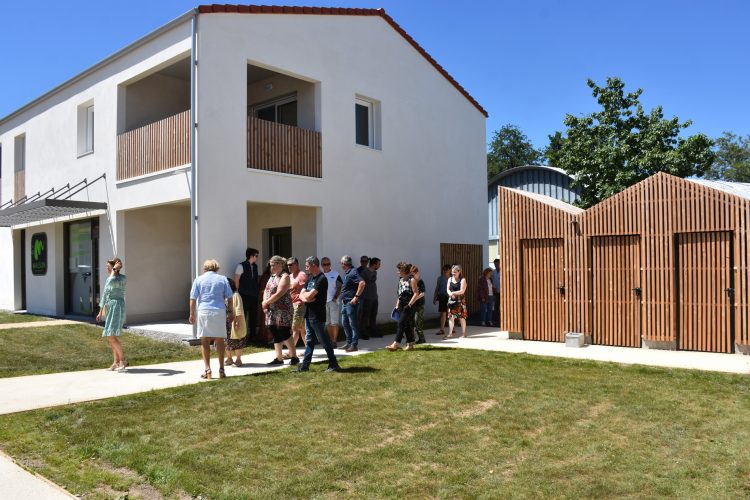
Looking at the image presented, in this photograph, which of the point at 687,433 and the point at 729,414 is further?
the point at 729,414

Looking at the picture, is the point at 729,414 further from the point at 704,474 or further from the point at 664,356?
the point at 664,356

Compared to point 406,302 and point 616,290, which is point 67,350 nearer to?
point 406,302

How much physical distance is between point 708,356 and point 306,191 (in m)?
8.78

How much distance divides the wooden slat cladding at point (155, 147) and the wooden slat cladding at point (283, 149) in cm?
136

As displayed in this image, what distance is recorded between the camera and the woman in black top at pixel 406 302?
1098 centimetres

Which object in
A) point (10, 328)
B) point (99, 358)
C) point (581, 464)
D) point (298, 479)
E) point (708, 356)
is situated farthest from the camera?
point (10, 328)

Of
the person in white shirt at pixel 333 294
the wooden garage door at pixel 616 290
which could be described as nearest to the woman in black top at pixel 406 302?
the person in white shirt at pixel 333 294

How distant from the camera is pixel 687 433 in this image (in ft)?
19.5

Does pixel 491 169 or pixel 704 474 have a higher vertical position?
pixel 491 169

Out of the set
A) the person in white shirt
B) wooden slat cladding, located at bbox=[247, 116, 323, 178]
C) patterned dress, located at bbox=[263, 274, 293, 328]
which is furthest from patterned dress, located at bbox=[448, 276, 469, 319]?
patterned dress, located at bbox=[263, 274, 293, 328]

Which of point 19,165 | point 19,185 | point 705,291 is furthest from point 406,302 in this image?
point 19,165

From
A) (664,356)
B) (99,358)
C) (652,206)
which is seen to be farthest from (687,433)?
(99,358)

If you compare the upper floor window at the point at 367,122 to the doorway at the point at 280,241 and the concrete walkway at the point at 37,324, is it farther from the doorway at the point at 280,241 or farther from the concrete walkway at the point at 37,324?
the concrete walkway at the point at 37,324

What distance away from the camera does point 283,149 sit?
1364 cm
